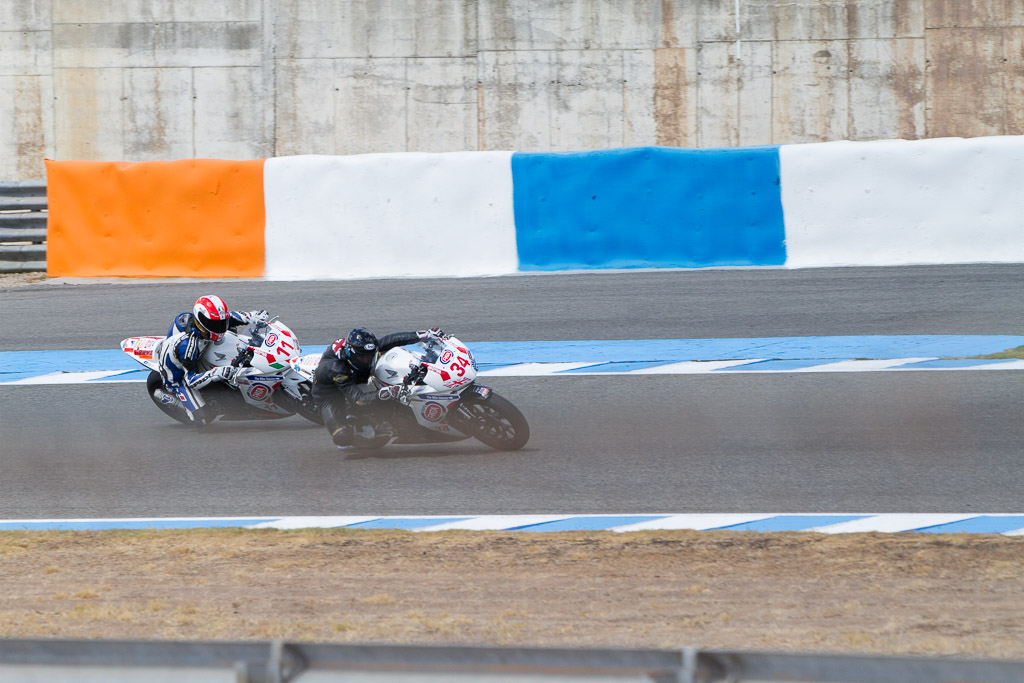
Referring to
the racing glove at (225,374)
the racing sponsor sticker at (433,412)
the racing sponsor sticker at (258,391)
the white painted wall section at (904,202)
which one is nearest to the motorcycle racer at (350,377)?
the racing sponsor sticker at (433,412)

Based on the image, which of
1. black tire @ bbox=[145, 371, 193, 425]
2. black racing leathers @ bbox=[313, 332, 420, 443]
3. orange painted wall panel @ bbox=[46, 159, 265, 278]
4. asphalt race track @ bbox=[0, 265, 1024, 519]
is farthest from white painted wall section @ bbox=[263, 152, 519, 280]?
black racing leathers @ bbox=[313, 332, 420, 443]

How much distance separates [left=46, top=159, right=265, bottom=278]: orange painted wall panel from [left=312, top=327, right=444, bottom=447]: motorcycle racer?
24.3 feet

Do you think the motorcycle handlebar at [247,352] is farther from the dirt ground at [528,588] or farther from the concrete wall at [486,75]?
the concrete wall at [486,75]

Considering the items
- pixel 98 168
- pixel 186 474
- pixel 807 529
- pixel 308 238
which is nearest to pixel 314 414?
pixel 186 474

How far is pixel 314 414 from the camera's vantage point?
10.1 meters

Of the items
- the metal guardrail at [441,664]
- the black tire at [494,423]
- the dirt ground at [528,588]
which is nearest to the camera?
the metal guardrail at [441,664]

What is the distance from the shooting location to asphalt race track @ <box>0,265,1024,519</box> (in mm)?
8094

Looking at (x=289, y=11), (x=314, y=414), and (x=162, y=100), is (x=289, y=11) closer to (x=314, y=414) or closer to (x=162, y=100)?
(x=162, y=100)

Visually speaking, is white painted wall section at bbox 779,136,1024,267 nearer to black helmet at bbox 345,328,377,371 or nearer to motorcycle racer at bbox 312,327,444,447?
motorcycle racer at bbox 312,327,444,447

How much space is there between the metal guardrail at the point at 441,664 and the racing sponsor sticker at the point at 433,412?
6040mm

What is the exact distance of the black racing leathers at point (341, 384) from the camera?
9258mm

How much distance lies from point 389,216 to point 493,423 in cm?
764

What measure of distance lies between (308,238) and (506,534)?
987cm

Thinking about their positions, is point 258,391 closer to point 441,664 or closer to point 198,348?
point 198,348
